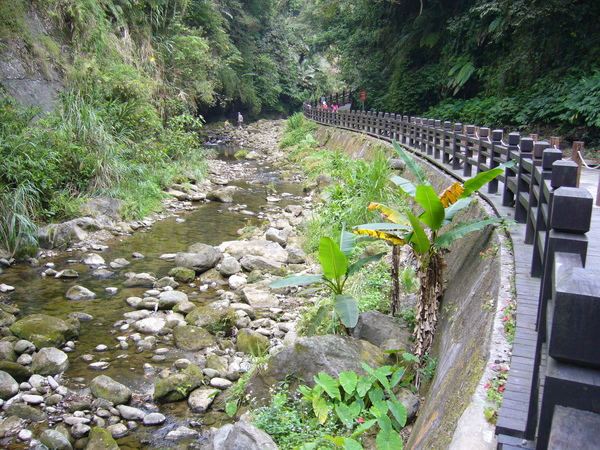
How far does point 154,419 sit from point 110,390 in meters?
0.63

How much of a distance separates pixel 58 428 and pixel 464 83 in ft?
65.4

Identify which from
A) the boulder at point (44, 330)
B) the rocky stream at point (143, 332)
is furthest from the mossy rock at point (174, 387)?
the boulder at point (44, 330)

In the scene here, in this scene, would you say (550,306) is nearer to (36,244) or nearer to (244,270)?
(244,270)

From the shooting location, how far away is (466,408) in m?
2.87

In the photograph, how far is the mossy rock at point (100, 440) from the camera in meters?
4.43

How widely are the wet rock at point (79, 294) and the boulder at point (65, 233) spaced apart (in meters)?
2.48

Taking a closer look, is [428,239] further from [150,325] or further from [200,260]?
[200,260]

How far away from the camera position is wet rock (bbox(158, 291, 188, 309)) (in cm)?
756

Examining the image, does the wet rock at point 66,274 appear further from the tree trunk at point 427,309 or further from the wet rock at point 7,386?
the tree trunk at point 427,309

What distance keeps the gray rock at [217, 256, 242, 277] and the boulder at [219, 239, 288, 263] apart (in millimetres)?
546

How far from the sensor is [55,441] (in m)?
4.41

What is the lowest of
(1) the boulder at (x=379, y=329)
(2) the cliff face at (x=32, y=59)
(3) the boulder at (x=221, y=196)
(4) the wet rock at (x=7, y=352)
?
(4) the wet rock at (x=7, y=352)

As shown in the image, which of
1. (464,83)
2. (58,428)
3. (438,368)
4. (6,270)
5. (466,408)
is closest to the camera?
(466,408)

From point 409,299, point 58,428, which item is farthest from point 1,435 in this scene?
point 409,299
